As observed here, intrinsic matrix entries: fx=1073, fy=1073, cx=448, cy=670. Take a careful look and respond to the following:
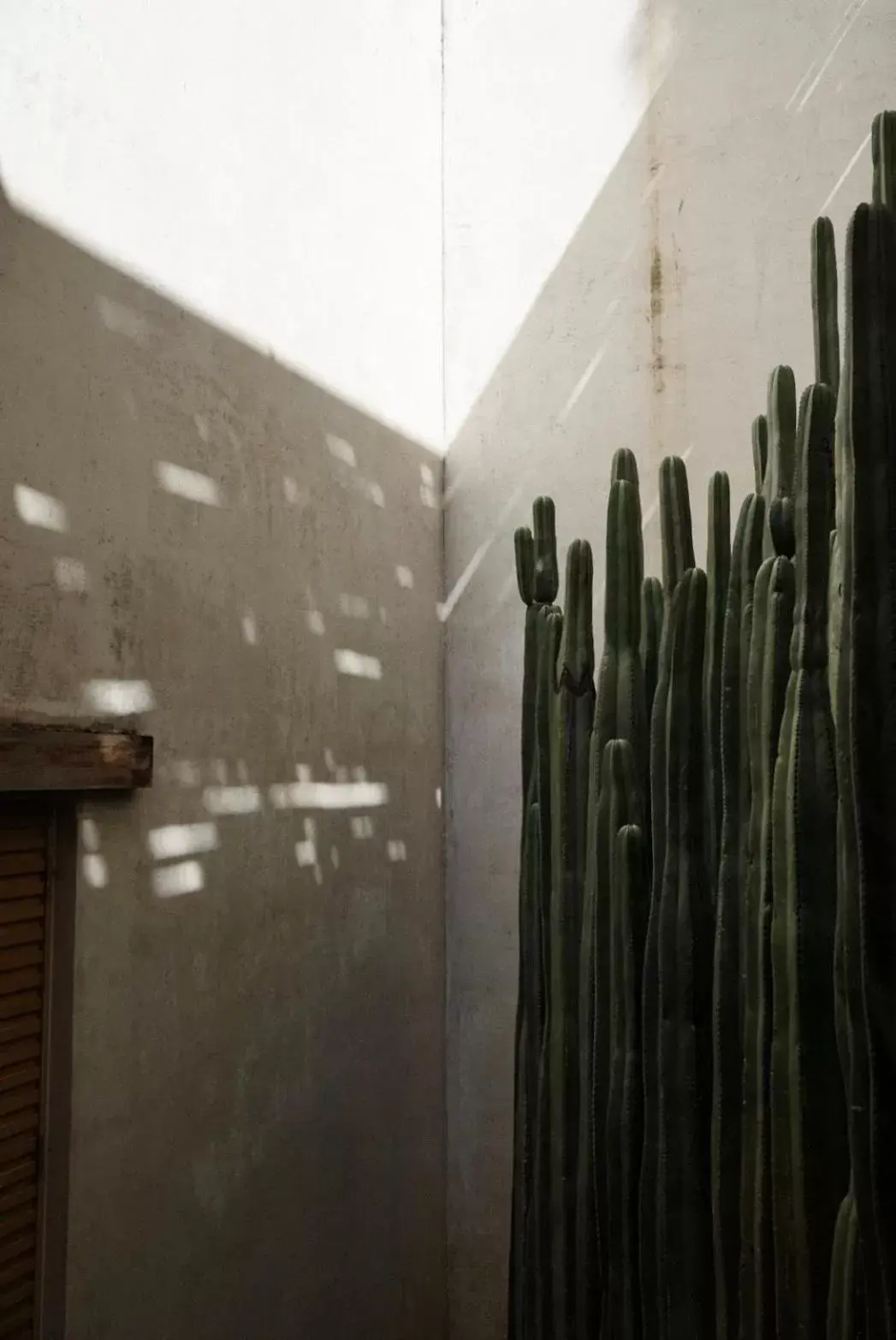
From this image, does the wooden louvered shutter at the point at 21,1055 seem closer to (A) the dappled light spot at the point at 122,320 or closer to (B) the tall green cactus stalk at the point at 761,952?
(A) the dappled light spot at the point at 122,320

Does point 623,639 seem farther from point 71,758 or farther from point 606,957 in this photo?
point 71,758

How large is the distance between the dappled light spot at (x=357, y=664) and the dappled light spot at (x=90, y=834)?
895mm

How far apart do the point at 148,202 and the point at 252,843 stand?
1.22 meters

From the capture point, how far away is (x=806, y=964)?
4.41 ft

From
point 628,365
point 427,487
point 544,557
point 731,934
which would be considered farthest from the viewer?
point 427,487

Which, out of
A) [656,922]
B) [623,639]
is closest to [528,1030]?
[656,922]

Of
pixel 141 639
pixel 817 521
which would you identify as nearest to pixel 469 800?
pixel 141 639

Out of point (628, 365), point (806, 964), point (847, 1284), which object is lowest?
point (847, 1284)

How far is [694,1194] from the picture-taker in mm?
1550

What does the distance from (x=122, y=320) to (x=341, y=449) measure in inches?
32.5

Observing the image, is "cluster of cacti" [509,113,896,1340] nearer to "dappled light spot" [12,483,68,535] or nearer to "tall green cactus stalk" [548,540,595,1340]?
"tall green cactus stalk" [548,540,595,1340]

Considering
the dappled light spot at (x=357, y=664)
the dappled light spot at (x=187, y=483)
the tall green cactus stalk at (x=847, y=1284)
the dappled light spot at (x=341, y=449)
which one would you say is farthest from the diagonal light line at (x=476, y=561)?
the tall green cactus stalk at (x=847, y=1284)

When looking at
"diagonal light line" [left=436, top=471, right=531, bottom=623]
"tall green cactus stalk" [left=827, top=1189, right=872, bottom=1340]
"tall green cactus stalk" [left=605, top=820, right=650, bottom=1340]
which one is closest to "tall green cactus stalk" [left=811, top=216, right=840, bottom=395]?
"tall green cactus stalk" [left=605, top=820, right=650, bottom=1340]

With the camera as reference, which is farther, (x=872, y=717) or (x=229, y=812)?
(x=229, y=812)
